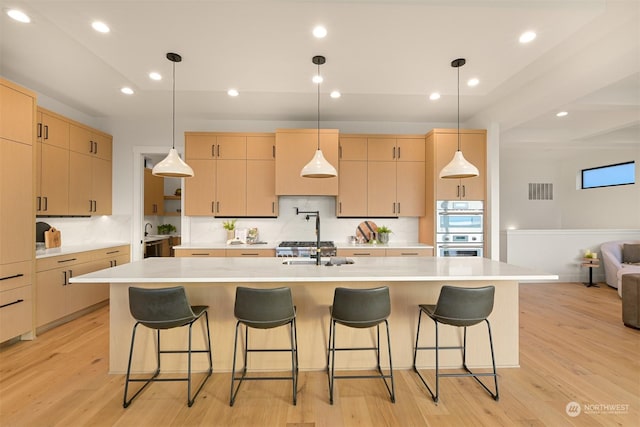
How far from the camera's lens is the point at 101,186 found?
181 inches

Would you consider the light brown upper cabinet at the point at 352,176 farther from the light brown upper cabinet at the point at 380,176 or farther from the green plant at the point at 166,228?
the green plant at the point at 166,228

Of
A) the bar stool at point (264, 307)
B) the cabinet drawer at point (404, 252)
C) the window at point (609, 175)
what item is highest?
the window at point (609, 175)

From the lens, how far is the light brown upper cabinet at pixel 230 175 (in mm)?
4547

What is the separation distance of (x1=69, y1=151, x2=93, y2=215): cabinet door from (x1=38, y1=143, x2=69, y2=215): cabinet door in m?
0.07

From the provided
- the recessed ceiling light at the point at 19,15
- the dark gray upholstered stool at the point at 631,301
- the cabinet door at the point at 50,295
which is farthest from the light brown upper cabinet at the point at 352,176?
the cabinet door at the point at 50,295

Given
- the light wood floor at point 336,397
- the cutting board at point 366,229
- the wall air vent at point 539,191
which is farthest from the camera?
the wall air vent at point 539,191

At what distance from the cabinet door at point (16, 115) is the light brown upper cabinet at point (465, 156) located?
4.94 metres

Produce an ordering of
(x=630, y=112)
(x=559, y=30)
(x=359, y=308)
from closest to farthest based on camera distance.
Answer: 1. (x=359, y=308)
2. (x=559, y=30)
3. (x=630, y=112)

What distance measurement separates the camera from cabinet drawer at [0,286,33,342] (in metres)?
2.90

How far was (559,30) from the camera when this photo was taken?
2.30m

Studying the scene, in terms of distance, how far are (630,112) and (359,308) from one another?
18.5 feet

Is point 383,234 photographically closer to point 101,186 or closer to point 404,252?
point 404,252

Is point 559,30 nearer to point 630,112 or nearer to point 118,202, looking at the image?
point 630,112

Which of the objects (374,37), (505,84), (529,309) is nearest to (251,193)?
(374,37)
